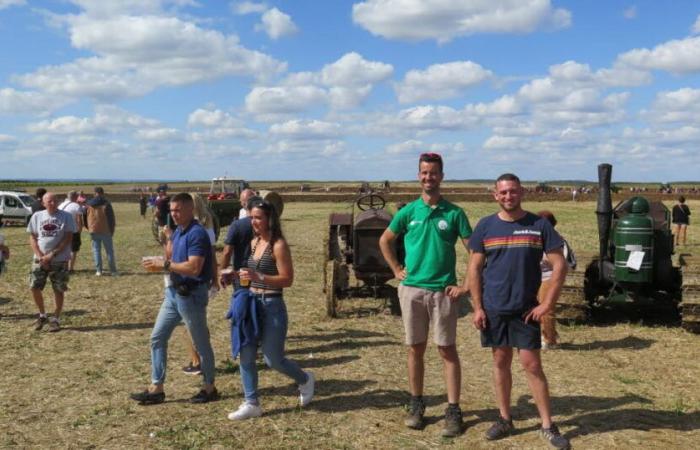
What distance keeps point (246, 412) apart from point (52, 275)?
423 centimetres

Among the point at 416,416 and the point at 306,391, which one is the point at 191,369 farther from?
the point at 416,416

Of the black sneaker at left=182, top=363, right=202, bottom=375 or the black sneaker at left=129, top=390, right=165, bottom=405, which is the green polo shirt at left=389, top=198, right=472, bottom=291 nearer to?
the black sneaker at left=129, top=390, right=165, bottom=405

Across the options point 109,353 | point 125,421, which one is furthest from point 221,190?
point 125,421

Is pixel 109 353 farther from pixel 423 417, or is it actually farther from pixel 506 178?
pixel 506 178

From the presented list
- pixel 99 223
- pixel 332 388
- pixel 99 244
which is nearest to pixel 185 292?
pixel 332 388

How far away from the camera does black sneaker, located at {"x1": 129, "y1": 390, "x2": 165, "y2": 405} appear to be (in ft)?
17.2

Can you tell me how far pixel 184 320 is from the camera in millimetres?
5082

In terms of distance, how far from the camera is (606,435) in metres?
4.60

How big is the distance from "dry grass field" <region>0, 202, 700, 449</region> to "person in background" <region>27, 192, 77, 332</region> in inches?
23.2

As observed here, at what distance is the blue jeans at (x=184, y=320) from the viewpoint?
5.05m

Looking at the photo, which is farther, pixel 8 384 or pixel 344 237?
pixel 344 237

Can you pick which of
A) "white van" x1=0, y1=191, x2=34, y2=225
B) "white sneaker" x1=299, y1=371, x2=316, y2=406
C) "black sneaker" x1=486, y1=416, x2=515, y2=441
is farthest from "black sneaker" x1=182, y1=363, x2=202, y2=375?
"white van" x1=0, y1=191, x2=34, y2=225

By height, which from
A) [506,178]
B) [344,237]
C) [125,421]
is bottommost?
[125,421]

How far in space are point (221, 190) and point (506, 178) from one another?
2746 centimetres
